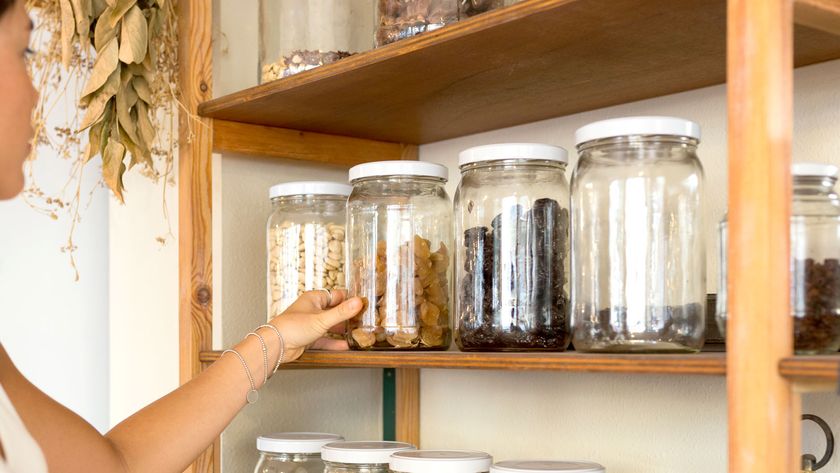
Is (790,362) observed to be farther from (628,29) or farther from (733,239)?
(628,29)

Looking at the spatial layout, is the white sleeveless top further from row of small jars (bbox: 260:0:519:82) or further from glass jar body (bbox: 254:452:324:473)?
row of small jars (bbox: 260:0:519:82)

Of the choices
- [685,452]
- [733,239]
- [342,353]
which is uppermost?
[733,239]

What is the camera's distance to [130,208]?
206cm

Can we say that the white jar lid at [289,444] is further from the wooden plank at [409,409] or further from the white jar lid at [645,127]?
the white jar lid at [645,127]

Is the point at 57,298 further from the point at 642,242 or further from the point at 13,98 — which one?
the point at 642,242

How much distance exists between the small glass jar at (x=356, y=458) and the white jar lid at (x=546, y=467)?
0.20 meters

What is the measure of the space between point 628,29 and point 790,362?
0.43 meters

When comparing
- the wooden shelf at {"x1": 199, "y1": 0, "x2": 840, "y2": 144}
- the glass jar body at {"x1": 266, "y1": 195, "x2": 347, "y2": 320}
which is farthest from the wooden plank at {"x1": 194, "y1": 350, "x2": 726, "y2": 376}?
the wooden shelf at {"x1": 199, "y1": 0, "x2": 840, "y2": 144}

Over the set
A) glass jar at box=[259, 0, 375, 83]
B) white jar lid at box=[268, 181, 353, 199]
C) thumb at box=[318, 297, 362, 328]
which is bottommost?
thumb at box=[318, 297, 362, 328]

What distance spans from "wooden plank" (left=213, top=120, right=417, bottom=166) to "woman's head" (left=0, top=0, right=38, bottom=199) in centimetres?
53

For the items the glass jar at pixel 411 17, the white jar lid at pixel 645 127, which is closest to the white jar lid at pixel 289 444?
the glass jar at pixel 411 17

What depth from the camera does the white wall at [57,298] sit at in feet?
7.23

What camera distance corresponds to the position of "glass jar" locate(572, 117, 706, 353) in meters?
1.03

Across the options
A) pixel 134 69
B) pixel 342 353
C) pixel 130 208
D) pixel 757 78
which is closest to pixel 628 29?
pixel 757 78
